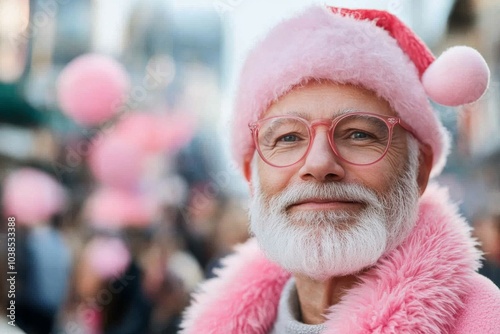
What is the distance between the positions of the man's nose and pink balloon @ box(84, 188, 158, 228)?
4.27ft

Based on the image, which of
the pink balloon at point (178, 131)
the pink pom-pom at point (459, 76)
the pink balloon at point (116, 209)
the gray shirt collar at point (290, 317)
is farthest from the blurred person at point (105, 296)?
the pink pom-pom at point (459, 76)

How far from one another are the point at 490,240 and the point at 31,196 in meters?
1.65

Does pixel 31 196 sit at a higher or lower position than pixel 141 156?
lower

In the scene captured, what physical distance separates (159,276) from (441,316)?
1.43 metres

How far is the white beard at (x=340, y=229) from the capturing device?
115cm

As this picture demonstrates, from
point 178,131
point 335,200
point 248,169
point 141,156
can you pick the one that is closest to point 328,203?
point 335,200

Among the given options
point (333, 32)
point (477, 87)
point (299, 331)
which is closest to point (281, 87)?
point (333, 32)

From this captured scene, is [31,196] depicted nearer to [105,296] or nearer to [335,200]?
[105,296]

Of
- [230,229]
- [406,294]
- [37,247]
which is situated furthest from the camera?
[230,229]

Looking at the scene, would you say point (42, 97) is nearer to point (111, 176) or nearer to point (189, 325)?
point (111, 176)

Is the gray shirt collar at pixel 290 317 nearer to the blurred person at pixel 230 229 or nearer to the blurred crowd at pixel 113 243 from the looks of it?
the blurred crowd at pixel 113 243

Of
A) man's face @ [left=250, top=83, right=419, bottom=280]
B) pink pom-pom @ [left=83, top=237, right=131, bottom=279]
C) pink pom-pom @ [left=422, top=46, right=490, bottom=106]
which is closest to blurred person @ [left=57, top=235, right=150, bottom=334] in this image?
pink pom-pom @ [left=83, top=237, right=131, bottom=279]

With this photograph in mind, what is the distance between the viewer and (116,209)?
227 centimetres

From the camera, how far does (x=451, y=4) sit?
6.95ft
